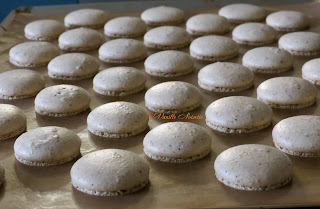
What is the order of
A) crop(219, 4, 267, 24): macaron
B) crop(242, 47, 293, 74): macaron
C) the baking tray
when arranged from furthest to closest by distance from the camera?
crop(219, 4, 267, 24): macaron
crop(242, 47, 293, 74): macaron
the baking tray

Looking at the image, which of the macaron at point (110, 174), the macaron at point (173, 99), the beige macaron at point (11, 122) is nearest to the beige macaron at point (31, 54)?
the beige macaron at point (11, 122)

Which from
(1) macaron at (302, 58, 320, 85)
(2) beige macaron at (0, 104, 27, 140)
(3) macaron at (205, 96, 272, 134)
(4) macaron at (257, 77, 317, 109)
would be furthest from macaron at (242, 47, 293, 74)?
(2) beige macaron at (0, 104, 27, 140)

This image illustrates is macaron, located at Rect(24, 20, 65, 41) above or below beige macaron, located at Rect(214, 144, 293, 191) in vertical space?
below

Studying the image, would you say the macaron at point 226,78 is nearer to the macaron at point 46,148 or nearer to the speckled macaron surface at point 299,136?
the speckled macaron surface at point 299,136

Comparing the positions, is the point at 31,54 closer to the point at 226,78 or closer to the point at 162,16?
the point at 162,16

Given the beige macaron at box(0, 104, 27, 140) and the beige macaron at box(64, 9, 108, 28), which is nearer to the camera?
the beige macaron at box(0, 104, 27, 140)

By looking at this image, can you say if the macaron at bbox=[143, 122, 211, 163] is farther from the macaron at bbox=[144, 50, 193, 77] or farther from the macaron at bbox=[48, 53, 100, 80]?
the macaron at bbox=[48, 53, 100, 80]

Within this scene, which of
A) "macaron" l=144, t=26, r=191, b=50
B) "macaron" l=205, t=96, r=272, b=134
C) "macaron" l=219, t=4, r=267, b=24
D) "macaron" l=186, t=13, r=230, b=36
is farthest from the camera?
"macaron" l=219, t=4, r=267, b=24

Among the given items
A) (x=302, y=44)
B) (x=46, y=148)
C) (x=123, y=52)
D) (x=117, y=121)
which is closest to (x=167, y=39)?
(x=123, y=52)
